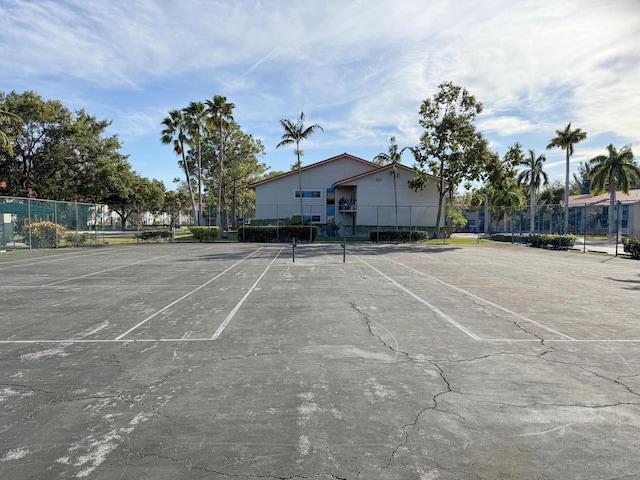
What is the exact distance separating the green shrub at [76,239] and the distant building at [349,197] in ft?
50.3

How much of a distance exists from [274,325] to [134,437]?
3.70m

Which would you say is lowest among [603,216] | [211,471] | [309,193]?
[211,471]

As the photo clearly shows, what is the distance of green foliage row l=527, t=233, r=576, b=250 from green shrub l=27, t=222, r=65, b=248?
3353 centimetres

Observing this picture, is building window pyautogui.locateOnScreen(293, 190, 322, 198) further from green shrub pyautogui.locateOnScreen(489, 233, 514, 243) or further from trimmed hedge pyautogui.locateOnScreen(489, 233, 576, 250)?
trimmed hedge pyautogui.locateOnScreen(489, 233, 576, 250)

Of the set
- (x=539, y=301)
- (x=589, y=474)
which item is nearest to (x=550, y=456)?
(x=589, y=474)

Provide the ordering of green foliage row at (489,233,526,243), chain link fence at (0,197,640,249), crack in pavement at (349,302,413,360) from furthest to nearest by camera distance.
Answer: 1. green foliage row at (489,233,526,243)
2. chain link fence at (0,197,640,249)
3. crack in pavement at (349,302,413,360)

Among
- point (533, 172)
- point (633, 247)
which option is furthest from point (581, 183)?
point (633, 247)

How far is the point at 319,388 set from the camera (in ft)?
14.0

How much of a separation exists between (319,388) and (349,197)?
3885 cm

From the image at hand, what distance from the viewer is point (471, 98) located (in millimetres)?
35250

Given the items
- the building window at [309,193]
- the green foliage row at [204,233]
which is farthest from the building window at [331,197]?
the green foliage row at [204,233]

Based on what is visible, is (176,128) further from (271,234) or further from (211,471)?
(211,471)

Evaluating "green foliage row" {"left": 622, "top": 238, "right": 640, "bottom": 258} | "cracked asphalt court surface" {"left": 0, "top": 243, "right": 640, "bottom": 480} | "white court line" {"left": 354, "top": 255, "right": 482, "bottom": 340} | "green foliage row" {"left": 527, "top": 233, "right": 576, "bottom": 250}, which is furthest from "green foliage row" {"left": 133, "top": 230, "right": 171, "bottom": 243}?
"green foliage row" {"left": 622, "top": 238, "right": 640, "bottom": 258}

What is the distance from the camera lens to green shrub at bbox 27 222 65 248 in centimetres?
2522
